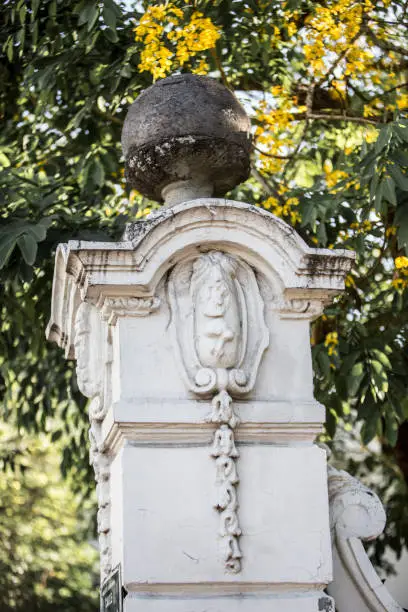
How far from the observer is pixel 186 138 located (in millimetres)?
5359

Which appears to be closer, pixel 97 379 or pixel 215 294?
pixel 215 294

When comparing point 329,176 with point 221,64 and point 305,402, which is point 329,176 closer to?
point 221,64

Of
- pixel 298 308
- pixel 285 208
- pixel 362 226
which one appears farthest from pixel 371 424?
pixel 298 308

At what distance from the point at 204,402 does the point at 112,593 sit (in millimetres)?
842

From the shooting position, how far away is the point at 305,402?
506cm

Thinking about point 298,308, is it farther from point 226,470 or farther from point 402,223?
point 402,223

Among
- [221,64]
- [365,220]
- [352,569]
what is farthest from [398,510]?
[352,569]

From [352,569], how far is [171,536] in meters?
0.87

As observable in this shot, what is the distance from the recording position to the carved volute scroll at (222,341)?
4.86 meters

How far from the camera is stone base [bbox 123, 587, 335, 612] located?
470cm

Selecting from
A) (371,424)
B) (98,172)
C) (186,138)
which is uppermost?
(98,172)

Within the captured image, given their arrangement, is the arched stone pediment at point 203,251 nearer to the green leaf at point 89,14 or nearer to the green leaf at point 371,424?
the green leaf at point 89,14

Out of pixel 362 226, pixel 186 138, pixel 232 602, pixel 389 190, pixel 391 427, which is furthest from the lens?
pixel 362 226

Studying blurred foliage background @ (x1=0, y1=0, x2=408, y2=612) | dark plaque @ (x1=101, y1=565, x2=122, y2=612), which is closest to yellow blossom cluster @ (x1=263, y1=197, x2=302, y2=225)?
blurred foliage background @ (x1=0, y1=0, x2=408, y2=612)
